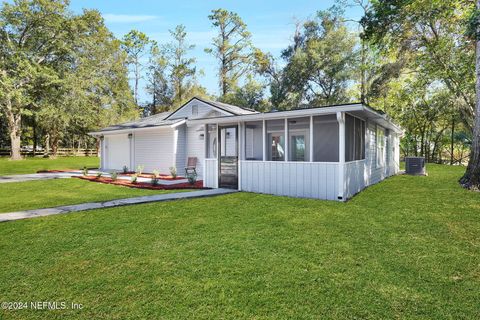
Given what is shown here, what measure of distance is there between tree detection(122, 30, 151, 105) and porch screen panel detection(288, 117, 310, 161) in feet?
109

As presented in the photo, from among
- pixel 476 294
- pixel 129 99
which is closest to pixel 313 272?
pixel 476 294

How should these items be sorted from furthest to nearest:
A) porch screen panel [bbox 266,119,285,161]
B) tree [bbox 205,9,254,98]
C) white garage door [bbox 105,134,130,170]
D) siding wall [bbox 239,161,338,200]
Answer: tree [bbox 205,9,254,98] → white garage door [bbox 105,134,130,170] → porch screen panel [bbox 266,119,285,161] → siding wall [bbox 239,161,338,200]

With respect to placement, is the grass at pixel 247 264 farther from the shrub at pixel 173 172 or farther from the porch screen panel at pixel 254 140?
the shrub at pixel 173 172

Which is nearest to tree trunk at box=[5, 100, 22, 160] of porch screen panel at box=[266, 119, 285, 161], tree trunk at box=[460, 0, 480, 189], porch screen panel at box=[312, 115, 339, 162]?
porch screen panel at box=[266, 119, 285, 161]

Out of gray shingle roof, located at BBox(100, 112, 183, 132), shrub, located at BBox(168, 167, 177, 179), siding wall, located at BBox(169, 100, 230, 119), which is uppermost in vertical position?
siding wall, located at BBox(169, 100, 230, 119)

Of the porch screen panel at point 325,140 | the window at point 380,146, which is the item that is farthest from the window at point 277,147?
the window at point 380,146

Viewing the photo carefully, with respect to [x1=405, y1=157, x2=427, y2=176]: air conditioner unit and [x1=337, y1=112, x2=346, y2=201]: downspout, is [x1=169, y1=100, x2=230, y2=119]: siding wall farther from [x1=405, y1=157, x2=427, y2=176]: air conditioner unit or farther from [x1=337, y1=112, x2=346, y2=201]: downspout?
[x1=405, y1=157, x2=427, y2=176]: air conditioner unit

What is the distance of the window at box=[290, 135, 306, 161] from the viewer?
8766mm

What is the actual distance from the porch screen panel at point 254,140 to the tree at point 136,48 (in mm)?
31908

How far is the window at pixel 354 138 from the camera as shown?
8250mm

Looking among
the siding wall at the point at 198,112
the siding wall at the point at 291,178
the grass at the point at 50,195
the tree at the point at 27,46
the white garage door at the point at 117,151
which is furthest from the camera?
the tree at the point at 27,46

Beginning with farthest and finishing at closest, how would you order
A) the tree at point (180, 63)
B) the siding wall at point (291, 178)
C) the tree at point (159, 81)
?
the tree at point (159, 81), the tree at point (180, 63), the siding wall at point (291, 178)

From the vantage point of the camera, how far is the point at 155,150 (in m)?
15.3

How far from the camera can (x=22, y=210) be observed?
250 inches
